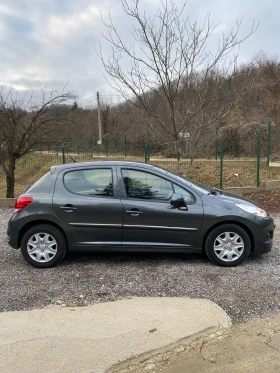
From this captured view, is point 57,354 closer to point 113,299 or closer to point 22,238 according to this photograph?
point 113,299

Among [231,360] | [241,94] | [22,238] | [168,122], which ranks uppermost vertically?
[241,94]

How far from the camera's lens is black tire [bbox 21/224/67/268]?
491cm

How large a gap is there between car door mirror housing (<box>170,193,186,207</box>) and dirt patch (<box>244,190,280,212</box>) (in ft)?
17.0

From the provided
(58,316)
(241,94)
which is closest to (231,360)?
(58,316)

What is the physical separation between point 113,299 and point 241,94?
24.3 feet

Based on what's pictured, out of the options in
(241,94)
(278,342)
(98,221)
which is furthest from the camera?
(241,94)

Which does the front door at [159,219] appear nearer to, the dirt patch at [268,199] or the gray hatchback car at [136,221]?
the gray hatchback car at [136,221]

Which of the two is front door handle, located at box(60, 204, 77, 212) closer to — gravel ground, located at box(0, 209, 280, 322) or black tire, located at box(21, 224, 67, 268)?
black tire, located at box(21, 224, 67, 268)

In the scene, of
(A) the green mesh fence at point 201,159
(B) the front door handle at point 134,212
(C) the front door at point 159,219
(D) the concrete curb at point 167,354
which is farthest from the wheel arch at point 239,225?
(A) the green mesh fence at point 201,159

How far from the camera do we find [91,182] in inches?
200

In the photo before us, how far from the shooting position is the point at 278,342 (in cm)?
309

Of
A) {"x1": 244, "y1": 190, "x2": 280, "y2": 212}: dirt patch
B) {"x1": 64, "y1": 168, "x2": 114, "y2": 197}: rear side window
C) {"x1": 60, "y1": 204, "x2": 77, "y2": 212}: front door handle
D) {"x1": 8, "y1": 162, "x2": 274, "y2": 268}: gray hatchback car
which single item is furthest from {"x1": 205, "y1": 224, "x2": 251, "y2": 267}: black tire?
{"x1": 244, "y1": 190, "x2": 280, "y2": 212}: dirt patch

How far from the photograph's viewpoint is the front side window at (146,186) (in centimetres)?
496

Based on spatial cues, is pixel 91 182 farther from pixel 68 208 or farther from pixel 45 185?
pixel 45 185
